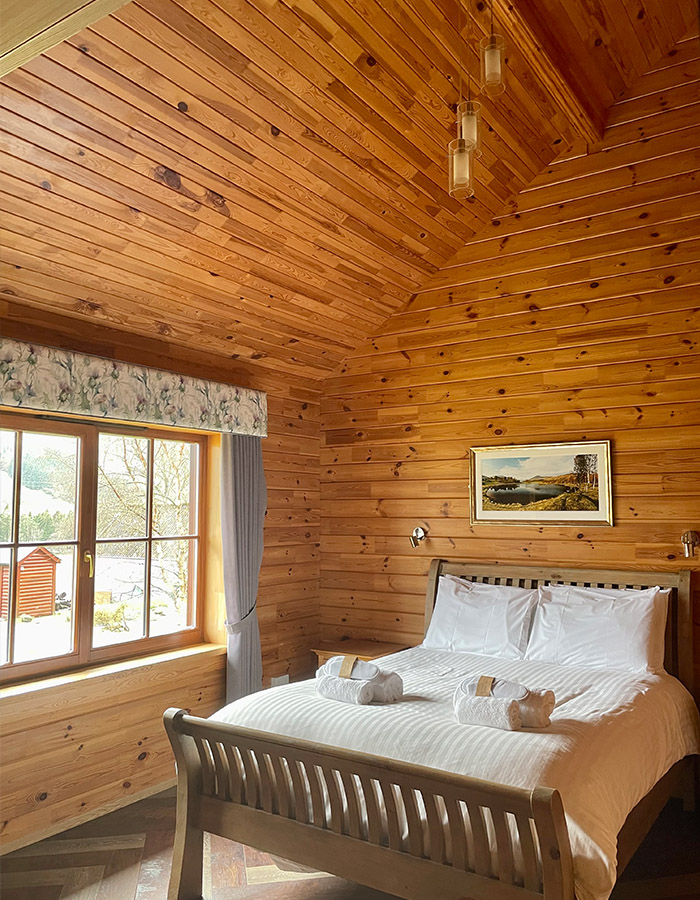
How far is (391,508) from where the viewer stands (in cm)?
469

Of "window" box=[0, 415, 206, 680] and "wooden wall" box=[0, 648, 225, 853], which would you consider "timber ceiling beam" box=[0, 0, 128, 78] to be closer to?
"window" box=[0, 415, 206, 680]

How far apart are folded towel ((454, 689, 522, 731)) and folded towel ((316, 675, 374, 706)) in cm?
37

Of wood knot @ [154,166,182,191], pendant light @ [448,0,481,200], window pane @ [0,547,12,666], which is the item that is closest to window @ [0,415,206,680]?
window pane @ [0,547,12,666]

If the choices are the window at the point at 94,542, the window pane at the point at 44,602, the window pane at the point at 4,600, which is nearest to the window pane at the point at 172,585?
the window at the point at 94,542

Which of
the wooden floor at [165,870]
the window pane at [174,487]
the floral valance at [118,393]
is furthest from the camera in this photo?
the window pane at [174,487]

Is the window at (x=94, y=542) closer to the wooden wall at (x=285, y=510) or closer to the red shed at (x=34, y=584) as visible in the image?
the red shed at (x=34, y=584)

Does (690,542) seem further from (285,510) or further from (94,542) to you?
(94,542)

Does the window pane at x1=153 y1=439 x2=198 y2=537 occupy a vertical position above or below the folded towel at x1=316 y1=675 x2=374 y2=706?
above

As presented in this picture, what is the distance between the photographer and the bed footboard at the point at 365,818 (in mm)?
2016

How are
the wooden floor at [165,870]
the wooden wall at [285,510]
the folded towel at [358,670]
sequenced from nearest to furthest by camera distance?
the wooden floor at [165,870]
the folded towel at [358,670]
the wooden wall at [285,510]

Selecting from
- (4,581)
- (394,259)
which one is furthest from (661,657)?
(4,581)

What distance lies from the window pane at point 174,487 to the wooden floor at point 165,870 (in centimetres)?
150

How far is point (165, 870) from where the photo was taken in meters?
2.90

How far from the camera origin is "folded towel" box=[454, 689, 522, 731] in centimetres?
246
